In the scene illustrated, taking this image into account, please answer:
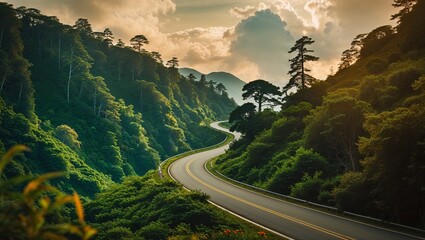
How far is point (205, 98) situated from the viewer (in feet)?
536

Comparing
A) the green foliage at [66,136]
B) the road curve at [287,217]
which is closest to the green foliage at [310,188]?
the road curve at [287,217]

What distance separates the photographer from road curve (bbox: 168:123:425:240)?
18906 millimetres

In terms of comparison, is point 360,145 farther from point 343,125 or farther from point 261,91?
point 261,91

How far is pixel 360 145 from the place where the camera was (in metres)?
21.8

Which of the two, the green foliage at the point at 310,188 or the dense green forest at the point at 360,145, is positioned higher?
the dense green forest at the point at 360,145

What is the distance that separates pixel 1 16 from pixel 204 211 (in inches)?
2487

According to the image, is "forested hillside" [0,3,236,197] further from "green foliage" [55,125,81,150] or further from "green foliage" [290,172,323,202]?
"green foliage" [290,172,323,202]

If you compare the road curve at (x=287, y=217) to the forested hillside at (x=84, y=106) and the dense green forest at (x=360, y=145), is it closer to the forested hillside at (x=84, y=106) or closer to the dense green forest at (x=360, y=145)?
the dense green forest at (x=360, y=145)

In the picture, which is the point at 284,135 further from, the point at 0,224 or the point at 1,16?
the point at 1,16

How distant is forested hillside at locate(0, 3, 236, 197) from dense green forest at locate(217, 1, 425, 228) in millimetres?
26958

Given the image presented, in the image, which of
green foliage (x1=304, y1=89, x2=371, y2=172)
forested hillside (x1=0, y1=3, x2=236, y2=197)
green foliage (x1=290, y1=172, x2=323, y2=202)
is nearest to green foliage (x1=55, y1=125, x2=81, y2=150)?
forested hillside (x1=0, y1=3, x2=236, y2=197)

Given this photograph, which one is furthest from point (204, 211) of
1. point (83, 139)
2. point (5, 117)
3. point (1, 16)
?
point (1, 16)

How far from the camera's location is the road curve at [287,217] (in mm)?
18906

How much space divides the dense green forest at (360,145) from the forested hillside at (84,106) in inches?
1061
